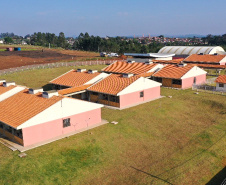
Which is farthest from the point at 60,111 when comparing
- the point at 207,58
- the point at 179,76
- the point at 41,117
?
the point at 207,58

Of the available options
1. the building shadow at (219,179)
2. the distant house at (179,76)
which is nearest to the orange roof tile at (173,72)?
the distant house at (179,76)

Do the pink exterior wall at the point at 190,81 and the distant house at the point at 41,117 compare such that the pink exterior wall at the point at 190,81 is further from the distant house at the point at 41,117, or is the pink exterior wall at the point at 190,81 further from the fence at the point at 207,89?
the distant house at the point at 41,117

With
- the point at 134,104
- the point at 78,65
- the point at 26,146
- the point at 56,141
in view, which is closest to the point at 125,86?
the point at 134,104

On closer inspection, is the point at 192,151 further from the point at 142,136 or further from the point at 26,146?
the point at 26,146

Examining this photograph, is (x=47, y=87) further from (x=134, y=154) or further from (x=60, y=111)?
(x=134, y=154)

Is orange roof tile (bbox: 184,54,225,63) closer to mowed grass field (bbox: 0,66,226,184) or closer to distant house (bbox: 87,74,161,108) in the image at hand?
distant house (bbox: 87,74,161,108)

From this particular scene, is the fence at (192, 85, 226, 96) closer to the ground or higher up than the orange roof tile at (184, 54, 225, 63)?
closer to the ground

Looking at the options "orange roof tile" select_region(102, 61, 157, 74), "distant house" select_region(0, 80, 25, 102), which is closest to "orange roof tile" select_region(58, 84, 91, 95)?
"distant house" select_region(0, 80, 25, 102)
